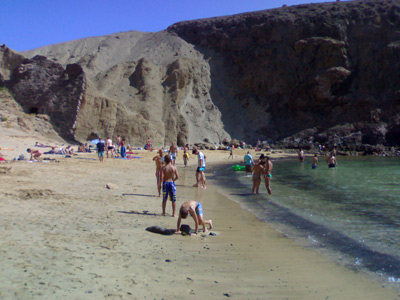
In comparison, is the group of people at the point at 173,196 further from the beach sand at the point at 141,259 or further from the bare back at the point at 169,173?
the beach sand at the point at 141,259

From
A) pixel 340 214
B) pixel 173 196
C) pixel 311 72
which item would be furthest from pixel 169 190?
pixel 311 72

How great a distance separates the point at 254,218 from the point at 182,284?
15.7ft

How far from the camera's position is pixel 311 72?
48.6m

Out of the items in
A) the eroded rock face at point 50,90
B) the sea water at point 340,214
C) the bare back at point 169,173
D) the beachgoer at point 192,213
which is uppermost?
the eroded rock face at point 50,90

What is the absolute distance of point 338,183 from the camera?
1608 cm

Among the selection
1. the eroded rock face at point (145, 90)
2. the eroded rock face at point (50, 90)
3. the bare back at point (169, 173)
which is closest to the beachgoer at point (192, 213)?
the bare back at point (169, 173)

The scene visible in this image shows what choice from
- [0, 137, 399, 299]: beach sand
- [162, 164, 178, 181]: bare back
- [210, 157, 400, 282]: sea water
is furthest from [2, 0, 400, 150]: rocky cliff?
[0, 137, 399, 299]: beach sand

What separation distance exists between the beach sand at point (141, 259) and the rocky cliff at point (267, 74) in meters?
28.2

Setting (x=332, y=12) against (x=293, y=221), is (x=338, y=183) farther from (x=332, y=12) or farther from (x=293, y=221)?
(x=332, y=12)

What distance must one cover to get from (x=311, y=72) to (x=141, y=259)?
158 ft

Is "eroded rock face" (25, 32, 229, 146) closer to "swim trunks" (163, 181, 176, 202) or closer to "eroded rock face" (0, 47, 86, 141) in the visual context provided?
"eroded rock face" (0, 47, 86, 141)

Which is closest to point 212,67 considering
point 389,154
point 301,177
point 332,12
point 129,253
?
point 332,12

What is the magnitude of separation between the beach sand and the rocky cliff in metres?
28.2

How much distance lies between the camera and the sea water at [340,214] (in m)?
6.13
